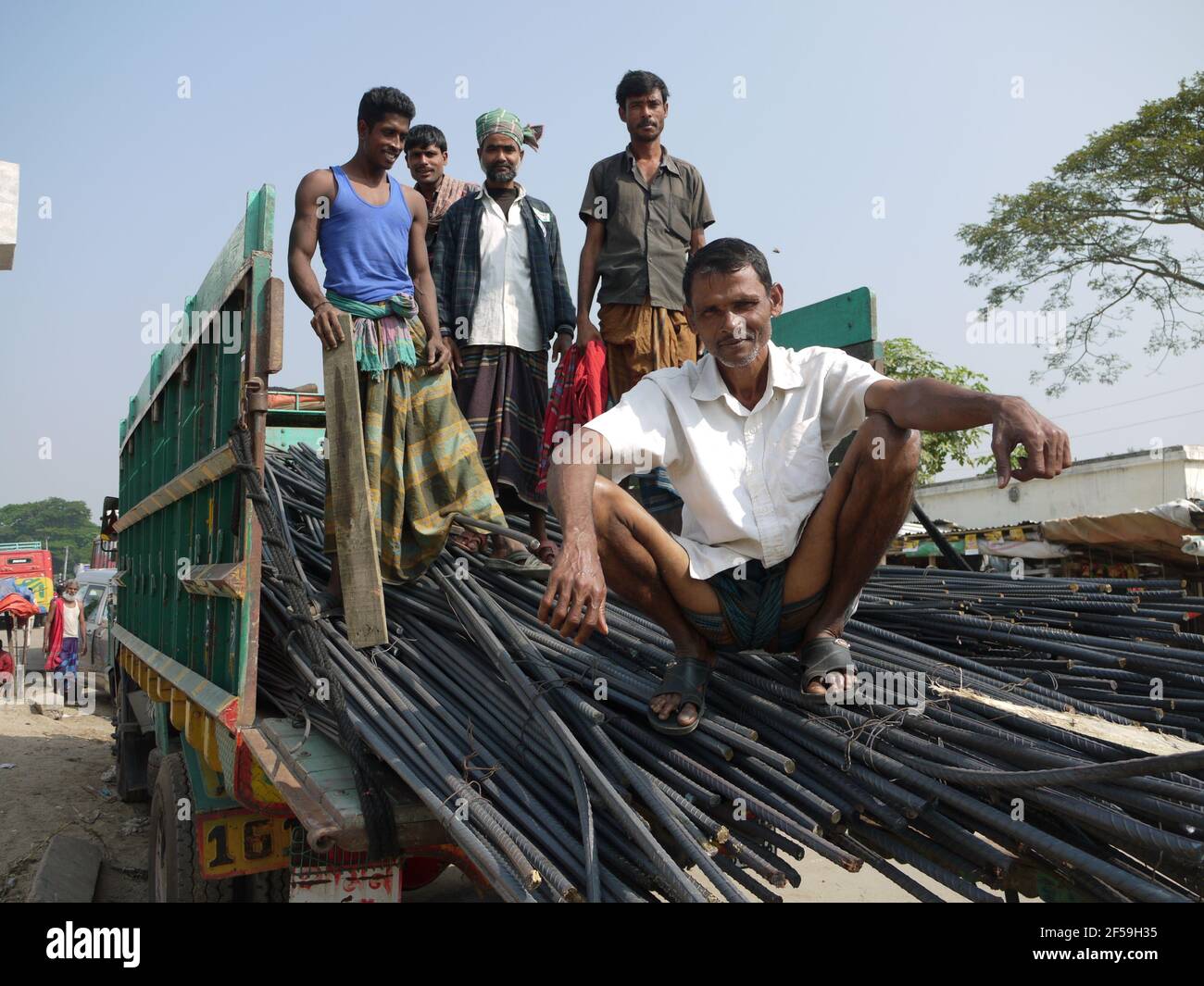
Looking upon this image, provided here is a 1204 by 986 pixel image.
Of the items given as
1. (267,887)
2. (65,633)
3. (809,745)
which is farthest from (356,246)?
(65,633)

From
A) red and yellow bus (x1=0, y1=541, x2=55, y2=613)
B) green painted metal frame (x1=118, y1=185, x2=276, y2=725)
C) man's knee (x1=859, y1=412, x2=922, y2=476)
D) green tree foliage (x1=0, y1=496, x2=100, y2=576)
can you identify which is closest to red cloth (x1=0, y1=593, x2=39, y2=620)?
red and yellow bus (x1=0, y1=541, x2=55, y2=613)

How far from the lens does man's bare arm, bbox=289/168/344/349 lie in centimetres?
312

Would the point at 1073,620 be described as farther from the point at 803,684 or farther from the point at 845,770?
the point at 845,770

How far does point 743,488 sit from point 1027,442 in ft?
2.41

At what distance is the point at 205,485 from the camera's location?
10.3 feet

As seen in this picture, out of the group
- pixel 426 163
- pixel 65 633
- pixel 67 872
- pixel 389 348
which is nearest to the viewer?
pixel 389 348

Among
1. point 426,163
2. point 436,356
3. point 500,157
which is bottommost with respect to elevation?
point 436,356

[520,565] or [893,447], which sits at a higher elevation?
[893,447]

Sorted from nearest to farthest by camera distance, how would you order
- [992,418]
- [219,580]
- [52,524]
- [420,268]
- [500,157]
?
1. [992,418]
2. [219,580]
3. [420,268]
4. [500,157]
5. [52,524]

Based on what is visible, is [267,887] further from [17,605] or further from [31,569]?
[31,569]

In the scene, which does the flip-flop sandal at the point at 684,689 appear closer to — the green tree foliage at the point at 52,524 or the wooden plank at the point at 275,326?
the wooden plank at the point at 275,326

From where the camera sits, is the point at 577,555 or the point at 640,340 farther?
the point at 640,340
